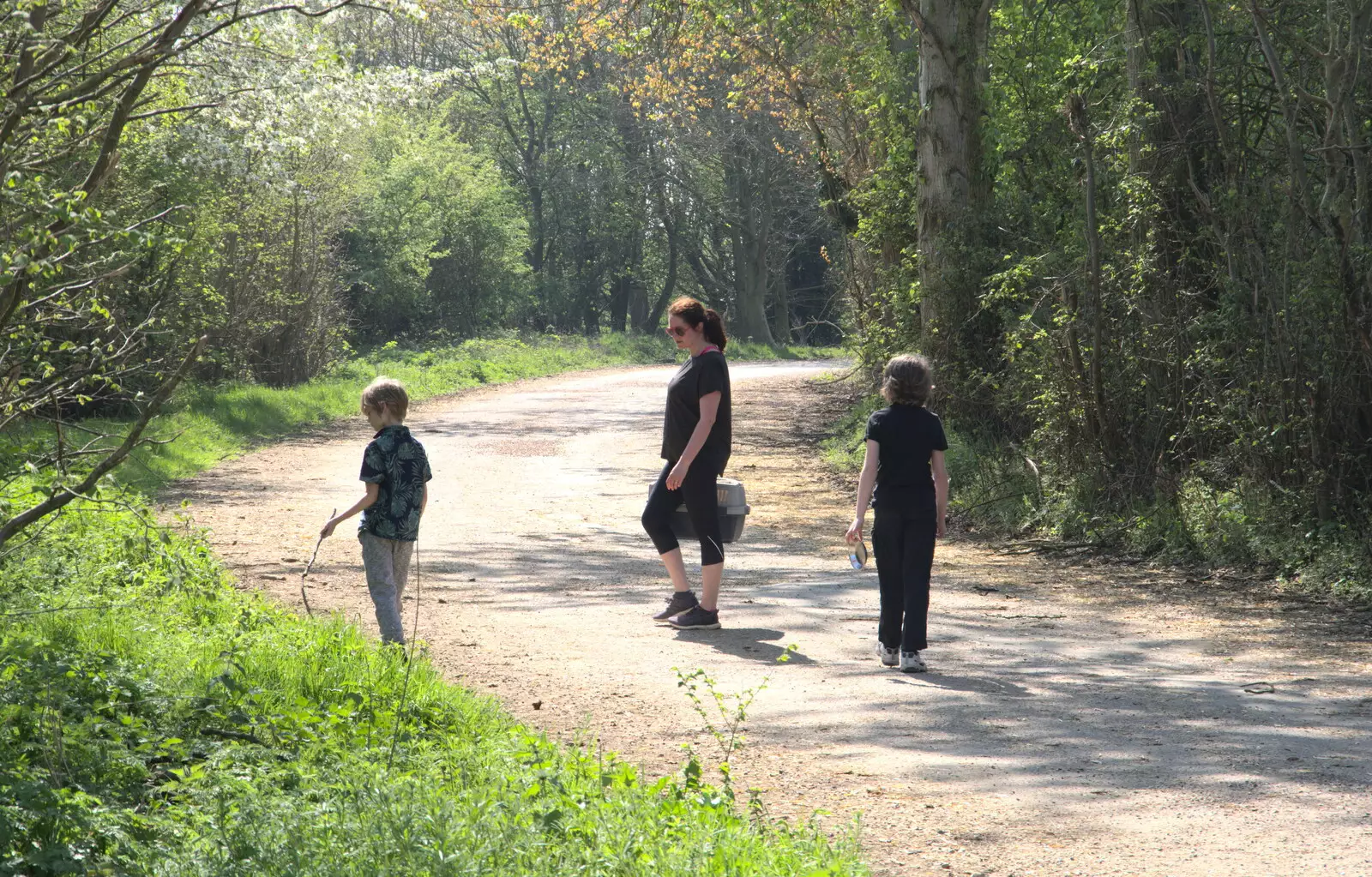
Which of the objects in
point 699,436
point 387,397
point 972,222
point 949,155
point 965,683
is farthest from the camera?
point 949,155

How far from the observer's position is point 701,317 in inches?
336

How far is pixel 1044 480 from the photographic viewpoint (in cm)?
1305

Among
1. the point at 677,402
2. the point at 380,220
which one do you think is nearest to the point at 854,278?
the point at 677,402

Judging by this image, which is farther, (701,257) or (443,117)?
(701,257)

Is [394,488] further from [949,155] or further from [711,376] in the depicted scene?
[949,155]

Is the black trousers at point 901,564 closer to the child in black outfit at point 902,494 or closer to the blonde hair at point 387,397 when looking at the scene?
the child in black outfit at point 902,494

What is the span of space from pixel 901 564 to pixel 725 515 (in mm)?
1409

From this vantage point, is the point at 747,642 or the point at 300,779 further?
the point at 747,642

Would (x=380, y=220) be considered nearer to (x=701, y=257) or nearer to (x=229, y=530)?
(x=701, y=257)

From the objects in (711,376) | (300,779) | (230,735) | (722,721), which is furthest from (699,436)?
(300,779)

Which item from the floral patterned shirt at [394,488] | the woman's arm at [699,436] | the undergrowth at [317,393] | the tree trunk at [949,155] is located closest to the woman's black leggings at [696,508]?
the woman's arm at [699,436]

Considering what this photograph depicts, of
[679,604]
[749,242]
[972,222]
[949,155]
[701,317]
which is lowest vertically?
[679,604]

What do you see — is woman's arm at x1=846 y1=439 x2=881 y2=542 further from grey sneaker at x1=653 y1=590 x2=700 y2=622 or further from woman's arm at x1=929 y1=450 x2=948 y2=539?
grey sneaker at x1=653 y1=590 x2=700 y2=622

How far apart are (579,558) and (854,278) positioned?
1177 centimetres
